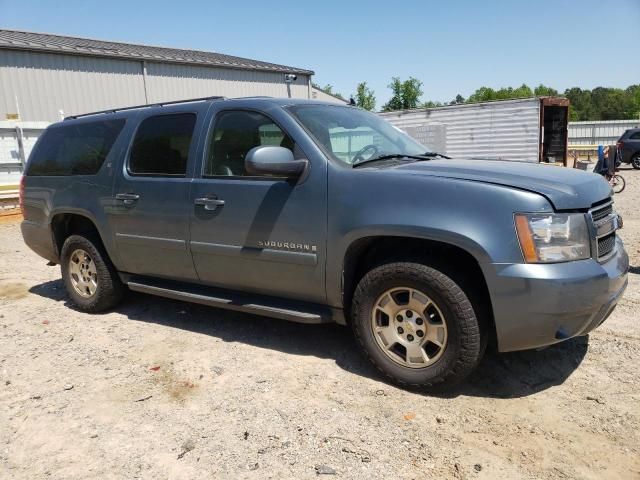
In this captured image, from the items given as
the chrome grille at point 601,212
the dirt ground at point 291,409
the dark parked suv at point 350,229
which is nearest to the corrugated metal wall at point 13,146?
the dark parked suv at point 350,229

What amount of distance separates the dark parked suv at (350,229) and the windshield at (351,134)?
2 cm

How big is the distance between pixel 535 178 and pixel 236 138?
2172 mm

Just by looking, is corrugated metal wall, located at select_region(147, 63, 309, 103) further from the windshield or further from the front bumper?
the front bumper

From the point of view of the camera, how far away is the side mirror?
341cm

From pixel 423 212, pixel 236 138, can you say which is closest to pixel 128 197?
pixel 236 138

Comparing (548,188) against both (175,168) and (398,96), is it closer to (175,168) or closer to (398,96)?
(175,168)

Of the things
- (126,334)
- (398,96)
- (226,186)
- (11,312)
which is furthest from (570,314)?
(398,96)

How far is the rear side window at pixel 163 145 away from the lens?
4.28 metres

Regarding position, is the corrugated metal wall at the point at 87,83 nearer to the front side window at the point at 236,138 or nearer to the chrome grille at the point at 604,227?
the front side window at the point at 236,138

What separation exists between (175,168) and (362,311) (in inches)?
78.8

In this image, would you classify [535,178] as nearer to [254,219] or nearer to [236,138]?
[254,219]

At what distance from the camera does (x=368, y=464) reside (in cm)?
265

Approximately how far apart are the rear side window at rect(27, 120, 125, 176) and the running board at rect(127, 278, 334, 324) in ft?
4.06

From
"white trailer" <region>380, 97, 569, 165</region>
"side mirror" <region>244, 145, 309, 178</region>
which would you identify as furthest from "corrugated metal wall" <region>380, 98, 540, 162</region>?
"side mirror" <region>244, 145, 309, 178</region>
